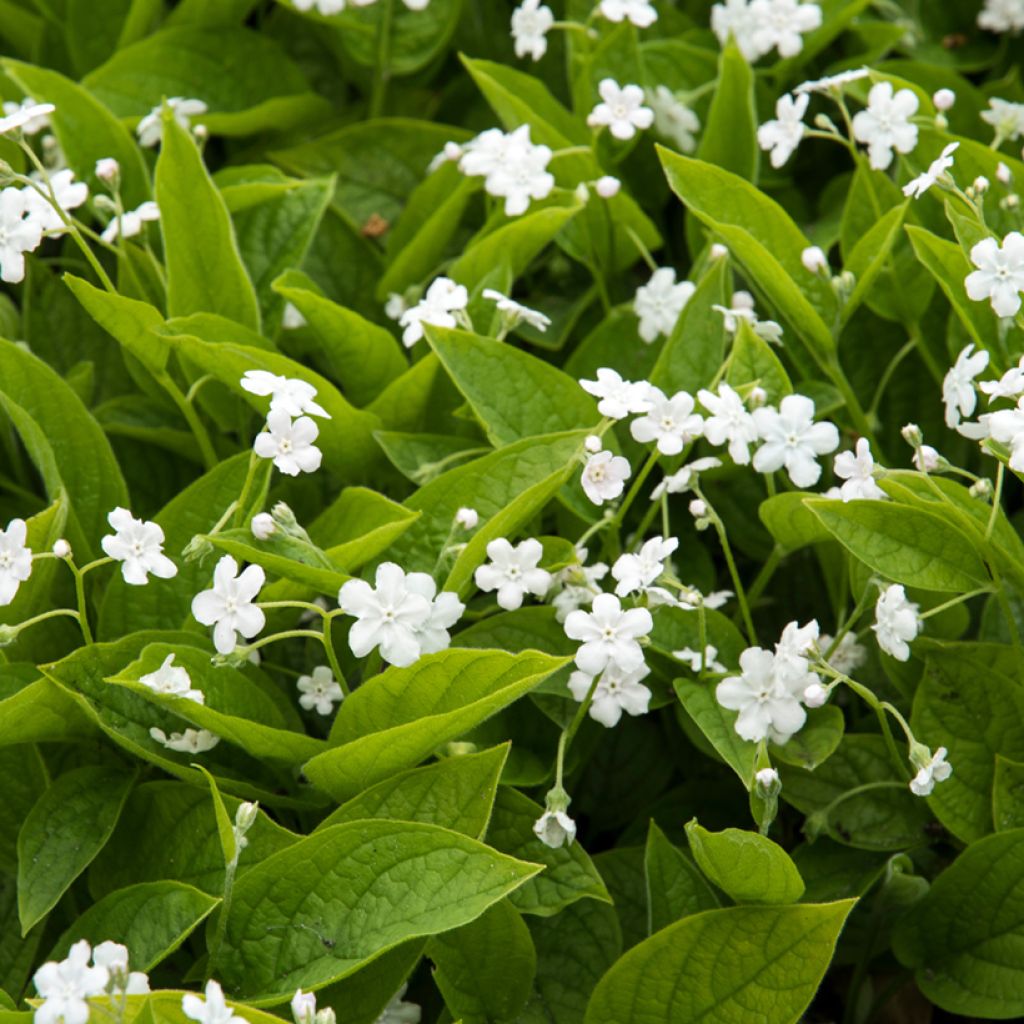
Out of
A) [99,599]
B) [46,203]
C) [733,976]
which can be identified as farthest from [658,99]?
[733,976]

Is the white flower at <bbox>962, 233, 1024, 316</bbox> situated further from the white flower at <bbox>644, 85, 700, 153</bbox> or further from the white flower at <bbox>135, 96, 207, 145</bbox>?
the white flower at <bbox>135, 96, 207, 145</bbox>

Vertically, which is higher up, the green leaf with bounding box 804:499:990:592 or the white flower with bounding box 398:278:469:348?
the white flower with bounding box 398:278:469:348

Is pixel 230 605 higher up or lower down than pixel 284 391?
lower down

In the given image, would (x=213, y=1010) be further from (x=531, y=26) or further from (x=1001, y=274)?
(x=531, y=26)

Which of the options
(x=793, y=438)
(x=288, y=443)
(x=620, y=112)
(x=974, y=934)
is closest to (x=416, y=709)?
(x=288, y=443)

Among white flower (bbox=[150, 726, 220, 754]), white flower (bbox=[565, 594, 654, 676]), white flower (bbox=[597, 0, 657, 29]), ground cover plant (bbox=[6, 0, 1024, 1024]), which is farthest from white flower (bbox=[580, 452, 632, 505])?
white flower (bbox=[597, 0, 657, 29])

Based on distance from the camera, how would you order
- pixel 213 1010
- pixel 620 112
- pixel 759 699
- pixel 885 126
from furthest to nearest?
pixel 620 112
pixel 885 126
pixel 759 699
pixel 213 1010

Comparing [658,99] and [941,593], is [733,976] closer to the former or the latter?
[941,593]
